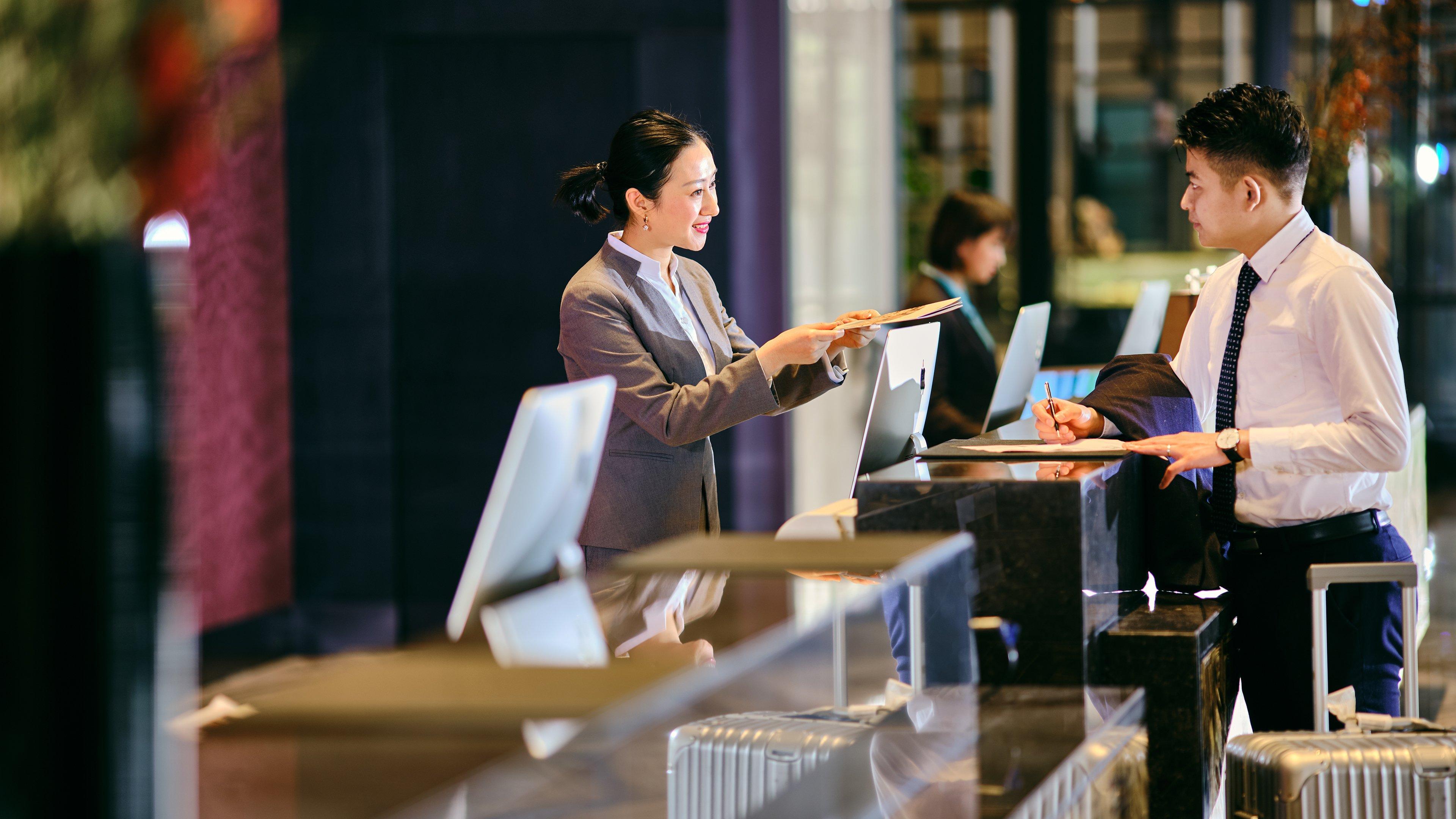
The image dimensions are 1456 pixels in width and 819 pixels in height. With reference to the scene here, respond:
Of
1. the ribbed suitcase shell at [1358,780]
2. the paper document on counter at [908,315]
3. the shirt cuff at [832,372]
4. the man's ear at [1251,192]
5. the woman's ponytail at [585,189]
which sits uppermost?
the woman's ponytail at [585,189]

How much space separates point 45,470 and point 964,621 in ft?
3.77

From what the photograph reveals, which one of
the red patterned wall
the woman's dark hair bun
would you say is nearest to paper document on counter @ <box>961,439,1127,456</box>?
the woman's dark hair bun

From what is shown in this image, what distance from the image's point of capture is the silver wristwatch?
6.77ft

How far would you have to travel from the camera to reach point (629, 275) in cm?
255

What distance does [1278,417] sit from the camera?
2.19 m

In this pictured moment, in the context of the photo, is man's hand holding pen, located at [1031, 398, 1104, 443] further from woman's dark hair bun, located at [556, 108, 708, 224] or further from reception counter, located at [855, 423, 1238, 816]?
woman's dark hair bun, located at [556, 108, 708, 224]

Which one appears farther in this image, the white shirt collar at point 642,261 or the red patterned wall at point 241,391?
the red patterned wall at point 241,391

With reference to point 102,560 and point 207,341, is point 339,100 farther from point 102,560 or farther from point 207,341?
point 102,560

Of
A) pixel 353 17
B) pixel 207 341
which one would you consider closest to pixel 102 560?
pixel 207 341

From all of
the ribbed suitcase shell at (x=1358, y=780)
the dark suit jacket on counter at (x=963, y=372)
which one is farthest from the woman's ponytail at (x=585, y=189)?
the ribbed suitcase shell at (x=1358, y=780)

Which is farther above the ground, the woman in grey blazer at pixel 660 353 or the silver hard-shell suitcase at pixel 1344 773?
the woman in grey blazer at pixel 660 353

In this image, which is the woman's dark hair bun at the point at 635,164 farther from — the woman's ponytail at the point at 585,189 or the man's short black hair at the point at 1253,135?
the man's short black hair at the point at 1253,135

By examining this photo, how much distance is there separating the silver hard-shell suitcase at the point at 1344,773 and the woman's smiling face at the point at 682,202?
1.25m

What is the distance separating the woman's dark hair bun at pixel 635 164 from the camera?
2586 mm
